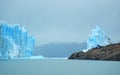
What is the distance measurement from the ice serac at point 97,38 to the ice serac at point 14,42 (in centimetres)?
1963

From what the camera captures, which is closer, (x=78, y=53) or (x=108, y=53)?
(x=108, y=53)

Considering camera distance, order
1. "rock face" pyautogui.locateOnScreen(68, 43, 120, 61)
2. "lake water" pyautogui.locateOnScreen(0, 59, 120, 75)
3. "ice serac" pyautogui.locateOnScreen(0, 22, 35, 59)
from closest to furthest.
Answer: "lake water" pyautogui.locateOnScreen(0, 59, 120, 75) < "ice serac" pyautogui.locateOnScreen(0, 22, 35, 59) < "rock face" pyautogui.locateOnScreen(68, 43, 120, 61)

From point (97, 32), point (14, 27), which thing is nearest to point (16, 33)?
point (14, 27)

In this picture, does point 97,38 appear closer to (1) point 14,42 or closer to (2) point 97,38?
(2) point 97,38

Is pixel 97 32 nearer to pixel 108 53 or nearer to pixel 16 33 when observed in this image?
pixel 108 53

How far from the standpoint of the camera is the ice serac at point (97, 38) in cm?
8450

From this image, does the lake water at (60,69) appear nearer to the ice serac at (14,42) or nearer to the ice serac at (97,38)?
the ice serac at (14,42)

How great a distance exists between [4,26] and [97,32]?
106ft

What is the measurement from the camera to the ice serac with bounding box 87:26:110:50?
84.5 m

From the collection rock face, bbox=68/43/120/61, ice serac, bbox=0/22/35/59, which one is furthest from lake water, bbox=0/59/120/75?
rock face, bbox=68/43/120/61

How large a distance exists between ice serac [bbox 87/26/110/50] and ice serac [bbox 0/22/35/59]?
19630 millimetres

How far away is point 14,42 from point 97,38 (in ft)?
95.5

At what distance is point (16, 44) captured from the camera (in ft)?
227

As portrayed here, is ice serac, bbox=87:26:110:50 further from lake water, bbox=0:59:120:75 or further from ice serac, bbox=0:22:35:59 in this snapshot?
lake water, bbox=0:59:120:75
